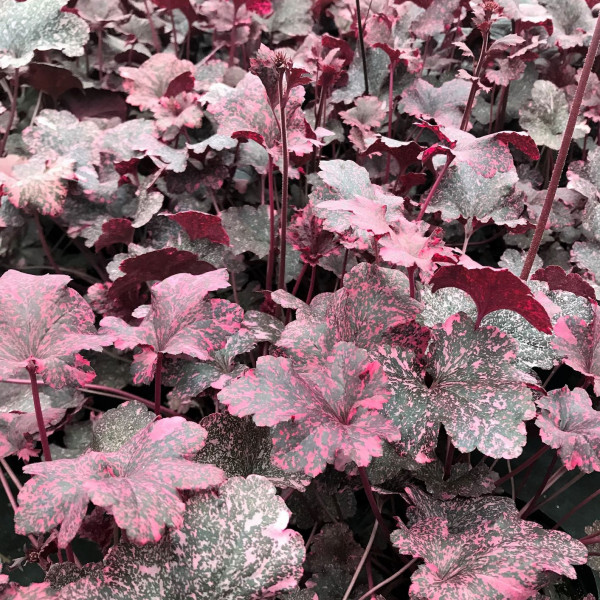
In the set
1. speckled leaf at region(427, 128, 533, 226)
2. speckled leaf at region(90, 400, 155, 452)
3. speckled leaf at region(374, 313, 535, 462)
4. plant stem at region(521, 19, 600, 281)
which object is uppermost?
plant stem at region(521, 19, 600, 281)

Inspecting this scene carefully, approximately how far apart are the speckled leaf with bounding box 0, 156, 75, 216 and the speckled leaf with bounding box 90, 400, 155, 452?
530 millimetres

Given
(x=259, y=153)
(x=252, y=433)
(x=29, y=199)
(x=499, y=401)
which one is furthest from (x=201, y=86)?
(x=499, y=401)

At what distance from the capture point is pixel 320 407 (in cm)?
80

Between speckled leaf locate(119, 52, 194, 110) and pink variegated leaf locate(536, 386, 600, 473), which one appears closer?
pink variegated leaf locate(536, 386, 600, 473)

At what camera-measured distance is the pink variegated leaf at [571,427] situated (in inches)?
32.5

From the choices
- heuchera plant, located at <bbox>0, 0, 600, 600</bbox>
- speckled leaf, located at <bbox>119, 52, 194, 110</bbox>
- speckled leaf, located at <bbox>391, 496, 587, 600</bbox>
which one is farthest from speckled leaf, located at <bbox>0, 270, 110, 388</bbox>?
speckled leaf, located at <bbox>119, 52, 194, 110</bbox>

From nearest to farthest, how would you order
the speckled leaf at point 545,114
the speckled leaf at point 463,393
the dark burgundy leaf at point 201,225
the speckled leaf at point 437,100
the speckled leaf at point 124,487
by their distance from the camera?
the speckled leaf at point 124,487 → the speckled leaf at point 463,393 → the dark burgundy leaf at point 201,225 → the speckled leaf at point 437,100 → the speckled leaf at point 545,114

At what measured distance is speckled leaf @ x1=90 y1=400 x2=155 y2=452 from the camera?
971 mm

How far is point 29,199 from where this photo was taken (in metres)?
1.28

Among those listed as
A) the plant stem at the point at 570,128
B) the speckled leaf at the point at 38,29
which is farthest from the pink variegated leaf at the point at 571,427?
the speckled leaf at the point at 38,29

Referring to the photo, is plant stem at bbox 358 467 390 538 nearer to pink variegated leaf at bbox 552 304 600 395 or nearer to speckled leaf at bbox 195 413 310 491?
speckled leaf at bbox 195 413 310 491

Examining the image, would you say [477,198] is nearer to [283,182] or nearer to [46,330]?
[283,182]

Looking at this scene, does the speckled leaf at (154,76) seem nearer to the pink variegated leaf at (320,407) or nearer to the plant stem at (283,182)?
the plant stem at (283,182)

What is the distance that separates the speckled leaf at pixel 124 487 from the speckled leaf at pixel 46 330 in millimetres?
150
